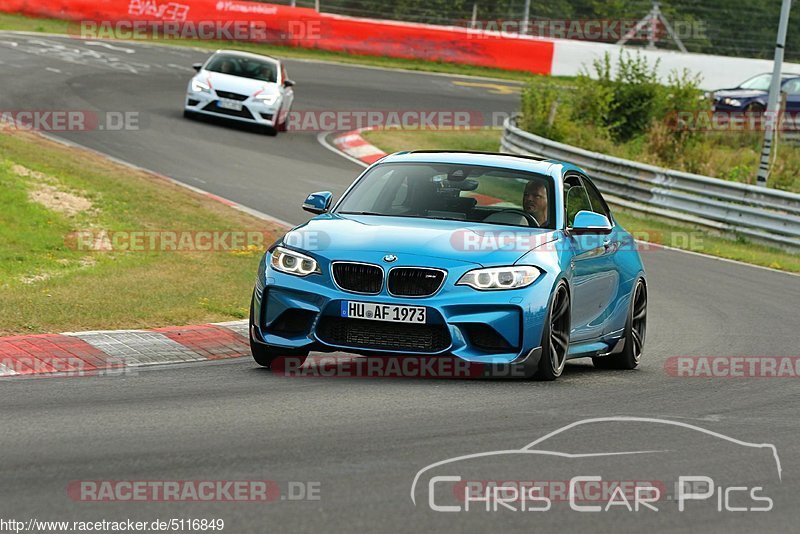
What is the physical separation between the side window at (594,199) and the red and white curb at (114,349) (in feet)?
9.34

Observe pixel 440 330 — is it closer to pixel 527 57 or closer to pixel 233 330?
pixel 233 330

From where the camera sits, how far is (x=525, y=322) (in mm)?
8523

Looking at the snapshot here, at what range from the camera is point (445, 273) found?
8.47m

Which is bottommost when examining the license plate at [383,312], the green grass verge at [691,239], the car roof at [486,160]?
the green grass verge at [691,239]

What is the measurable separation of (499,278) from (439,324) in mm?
488

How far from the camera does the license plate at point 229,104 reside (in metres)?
27.5

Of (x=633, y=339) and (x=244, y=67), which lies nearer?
(x=633, y=339)

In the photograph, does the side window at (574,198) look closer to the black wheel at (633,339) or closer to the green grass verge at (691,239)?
the black wheel at (633,339)

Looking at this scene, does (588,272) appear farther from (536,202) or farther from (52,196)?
(52,196)

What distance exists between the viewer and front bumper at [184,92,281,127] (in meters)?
27.5

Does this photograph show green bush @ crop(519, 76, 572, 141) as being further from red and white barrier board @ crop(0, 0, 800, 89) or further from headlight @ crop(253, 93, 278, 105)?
red and white barrier board @ crop(0, 0, 800, 89)

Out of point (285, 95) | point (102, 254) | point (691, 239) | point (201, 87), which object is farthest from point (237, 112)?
point (102, 254)

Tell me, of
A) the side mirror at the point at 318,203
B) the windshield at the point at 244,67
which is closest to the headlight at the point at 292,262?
the side mirror at the point at 318,203

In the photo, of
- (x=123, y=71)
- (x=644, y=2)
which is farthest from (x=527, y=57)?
(x=123, y=71)
